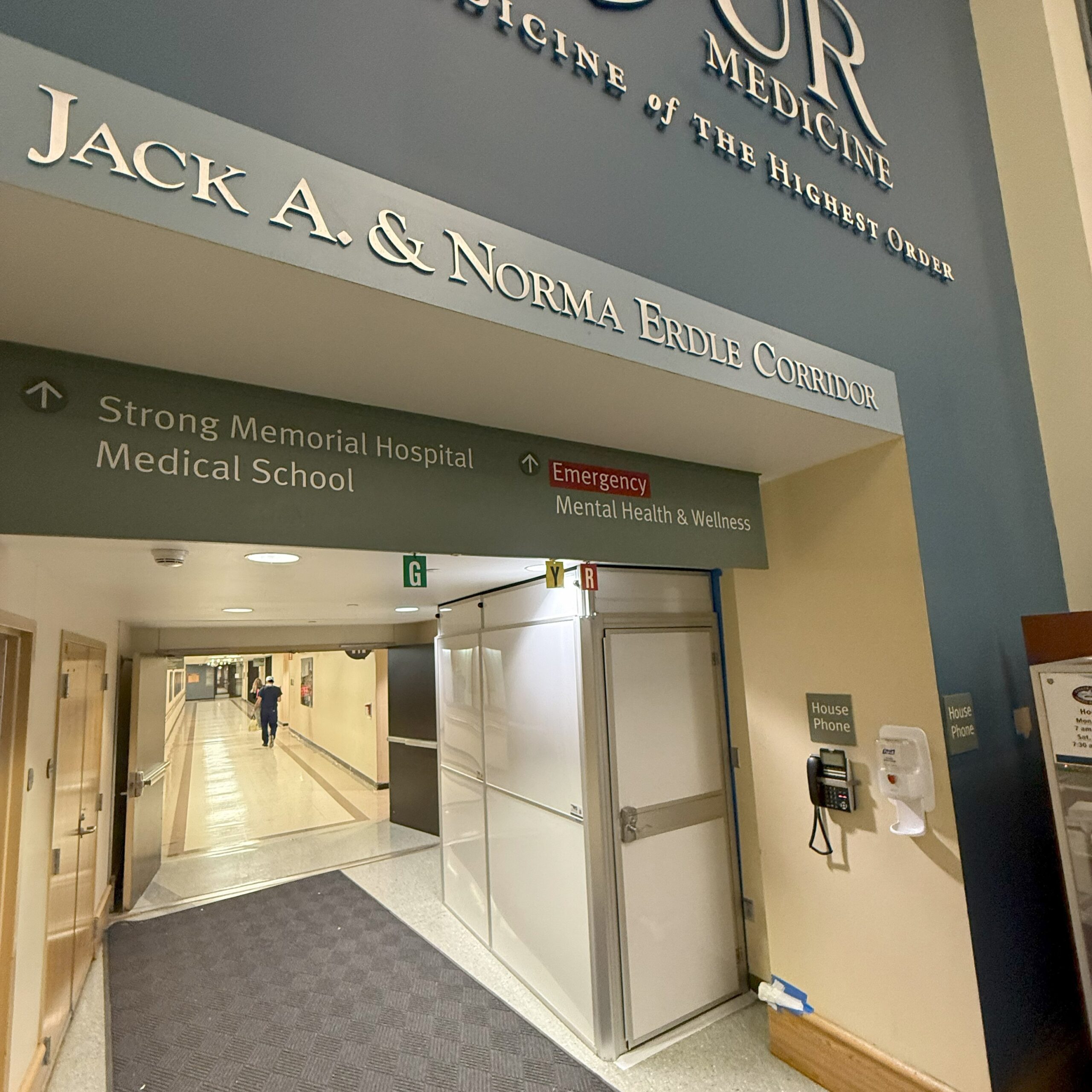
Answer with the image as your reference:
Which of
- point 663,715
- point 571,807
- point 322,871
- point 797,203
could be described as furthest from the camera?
point 322,871

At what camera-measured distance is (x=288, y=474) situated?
144 cm

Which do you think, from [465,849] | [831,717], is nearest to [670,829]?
[831,717]

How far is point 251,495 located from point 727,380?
1.25 meters

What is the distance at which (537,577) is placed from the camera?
3609mm

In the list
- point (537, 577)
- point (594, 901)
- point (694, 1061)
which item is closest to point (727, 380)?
point (537, 577)

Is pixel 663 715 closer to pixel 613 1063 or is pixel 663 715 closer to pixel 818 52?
pixel 613 1063

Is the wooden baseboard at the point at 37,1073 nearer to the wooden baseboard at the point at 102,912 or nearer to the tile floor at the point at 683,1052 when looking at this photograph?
the wooden baseboard at the point at 102,912

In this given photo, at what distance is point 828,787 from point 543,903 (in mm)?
1799

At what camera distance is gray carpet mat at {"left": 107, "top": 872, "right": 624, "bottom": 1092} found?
2.92 meters

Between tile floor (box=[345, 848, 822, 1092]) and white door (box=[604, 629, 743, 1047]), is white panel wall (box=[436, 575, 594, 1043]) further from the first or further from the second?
white door (box=[604, 629, 743, 1047])

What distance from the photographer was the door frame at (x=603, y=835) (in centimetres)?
295

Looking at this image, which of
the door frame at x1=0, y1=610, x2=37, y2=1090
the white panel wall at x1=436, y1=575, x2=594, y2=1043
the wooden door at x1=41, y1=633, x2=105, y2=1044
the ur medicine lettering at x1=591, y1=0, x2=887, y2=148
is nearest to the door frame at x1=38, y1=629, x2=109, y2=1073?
the wooden door at x1=41, y1=633, x2=105, y2=1044

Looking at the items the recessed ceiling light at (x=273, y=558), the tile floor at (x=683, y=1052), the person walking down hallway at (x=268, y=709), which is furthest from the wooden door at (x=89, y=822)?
the person walking down hallway at (x=268, y=709)

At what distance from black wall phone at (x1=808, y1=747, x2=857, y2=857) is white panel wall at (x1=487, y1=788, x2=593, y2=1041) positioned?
112 cm
